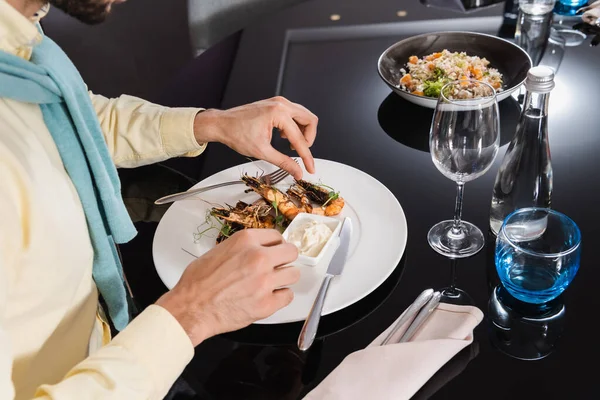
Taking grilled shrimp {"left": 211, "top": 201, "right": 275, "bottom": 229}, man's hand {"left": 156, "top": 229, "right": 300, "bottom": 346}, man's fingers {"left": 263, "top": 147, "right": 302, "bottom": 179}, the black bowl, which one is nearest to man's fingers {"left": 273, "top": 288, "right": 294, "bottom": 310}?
man's hand {"left": 156, "top": 229, "right": 300, "bottom": 346}

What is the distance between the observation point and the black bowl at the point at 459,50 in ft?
4.85

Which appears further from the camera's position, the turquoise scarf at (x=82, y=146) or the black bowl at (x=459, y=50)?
the black bowl at (x=459, y=50)

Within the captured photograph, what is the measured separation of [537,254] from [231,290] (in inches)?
16.1

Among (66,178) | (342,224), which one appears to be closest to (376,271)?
(342,224)

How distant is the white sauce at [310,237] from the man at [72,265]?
11 cm

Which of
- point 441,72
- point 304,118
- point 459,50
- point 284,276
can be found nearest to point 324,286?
point 284,276

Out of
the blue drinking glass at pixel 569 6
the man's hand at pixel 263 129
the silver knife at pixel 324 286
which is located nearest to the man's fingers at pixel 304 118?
the man's hand at pixel 263 129

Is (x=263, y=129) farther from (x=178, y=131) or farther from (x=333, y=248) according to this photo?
(x=333, y=248)

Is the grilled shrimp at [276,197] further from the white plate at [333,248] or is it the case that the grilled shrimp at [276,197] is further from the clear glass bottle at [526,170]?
the clear glass bottle at [526,170]

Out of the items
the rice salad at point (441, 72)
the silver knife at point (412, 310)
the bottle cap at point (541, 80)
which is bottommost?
the silver knife at point (412, 310)

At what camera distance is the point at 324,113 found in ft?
4.84

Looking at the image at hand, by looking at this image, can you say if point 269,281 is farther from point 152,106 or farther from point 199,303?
point 152,106

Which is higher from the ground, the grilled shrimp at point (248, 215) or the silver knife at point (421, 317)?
the grilled shrimp at point (248, 215)

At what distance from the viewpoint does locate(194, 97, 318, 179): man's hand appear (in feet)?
3.98
